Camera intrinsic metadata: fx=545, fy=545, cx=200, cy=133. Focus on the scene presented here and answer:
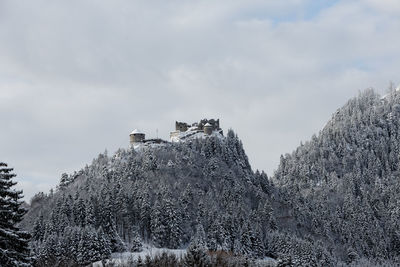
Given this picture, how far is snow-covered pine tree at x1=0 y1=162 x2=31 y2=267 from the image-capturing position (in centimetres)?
3216

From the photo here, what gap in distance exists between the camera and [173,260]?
330 ft

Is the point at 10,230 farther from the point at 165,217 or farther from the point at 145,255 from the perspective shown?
the point at 165,217

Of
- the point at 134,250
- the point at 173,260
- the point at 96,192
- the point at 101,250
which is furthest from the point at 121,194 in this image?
the point at 173,260

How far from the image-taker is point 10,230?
32625mm

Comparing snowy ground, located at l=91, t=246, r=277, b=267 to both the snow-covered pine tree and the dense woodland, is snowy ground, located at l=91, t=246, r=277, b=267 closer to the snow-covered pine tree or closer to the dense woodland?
the dense woodland

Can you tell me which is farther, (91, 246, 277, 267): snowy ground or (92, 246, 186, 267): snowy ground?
(91, 246, 277, 267): snowy ground

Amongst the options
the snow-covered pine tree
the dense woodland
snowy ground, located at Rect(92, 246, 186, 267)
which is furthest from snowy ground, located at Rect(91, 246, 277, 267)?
the snow-covered pine tree

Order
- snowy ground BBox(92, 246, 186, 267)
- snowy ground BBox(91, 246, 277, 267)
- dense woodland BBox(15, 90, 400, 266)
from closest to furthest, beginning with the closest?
snowy ground BBox(92, 246, 186, 267) < snowy ground BBox(91, 246, 277, 267) < dense woodland BBox(15, 90, 400, 266)

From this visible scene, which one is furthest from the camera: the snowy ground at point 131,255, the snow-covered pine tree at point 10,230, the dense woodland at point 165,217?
the dense woodland at point 165,217

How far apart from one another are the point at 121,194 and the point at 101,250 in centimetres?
3479

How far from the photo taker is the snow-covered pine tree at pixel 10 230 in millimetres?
32156

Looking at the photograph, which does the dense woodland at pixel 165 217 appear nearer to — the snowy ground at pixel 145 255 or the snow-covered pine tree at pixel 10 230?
the snowy ground at pixel 145 255

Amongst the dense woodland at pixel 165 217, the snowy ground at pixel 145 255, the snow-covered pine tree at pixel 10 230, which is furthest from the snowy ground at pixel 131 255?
the snow-covered pine tree at pixel 10 230

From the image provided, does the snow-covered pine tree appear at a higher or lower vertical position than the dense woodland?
lower
